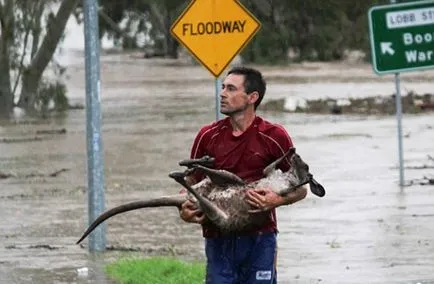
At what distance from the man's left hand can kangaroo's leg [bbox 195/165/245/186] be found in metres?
0.09

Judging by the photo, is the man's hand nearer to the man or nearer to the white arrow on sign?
the man

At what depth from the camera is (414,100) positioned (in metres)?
35.7

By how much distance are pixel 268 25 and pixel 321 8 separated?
3699 mm

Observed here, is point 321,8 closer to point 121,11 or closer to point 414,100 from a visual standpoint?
point 414,100

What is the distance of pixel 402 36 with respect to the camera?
16672mm

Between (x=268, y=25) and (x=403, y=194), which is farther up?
(x=268, y=25)

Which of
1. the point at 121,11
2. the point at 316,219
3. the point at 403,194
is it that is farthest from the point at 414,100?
the point at 121,11

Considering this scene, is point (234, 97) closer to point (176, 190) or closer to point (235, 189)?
point (235, 189)

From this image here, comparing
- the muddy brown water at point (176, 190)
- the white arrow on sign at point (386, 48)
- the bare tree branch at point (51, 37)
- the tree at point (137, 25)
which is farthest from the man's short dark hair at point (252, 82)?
the tree at point (137, 25)

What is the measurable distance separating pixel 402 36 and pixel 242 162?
974 cm

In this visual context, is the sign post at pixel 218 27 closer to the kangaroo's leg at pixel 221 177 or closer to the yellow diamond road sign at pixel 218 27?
the yellow diamond road sign at pixel 218 27

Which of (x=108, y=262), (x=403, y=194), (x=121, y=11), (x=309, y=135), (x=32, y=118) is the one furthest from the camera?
(x=121, y=11)

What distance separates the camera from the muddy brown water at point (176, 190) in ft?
39.5

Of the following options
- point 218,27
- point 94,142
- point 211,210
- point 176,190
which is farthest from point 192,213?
point 176,190
